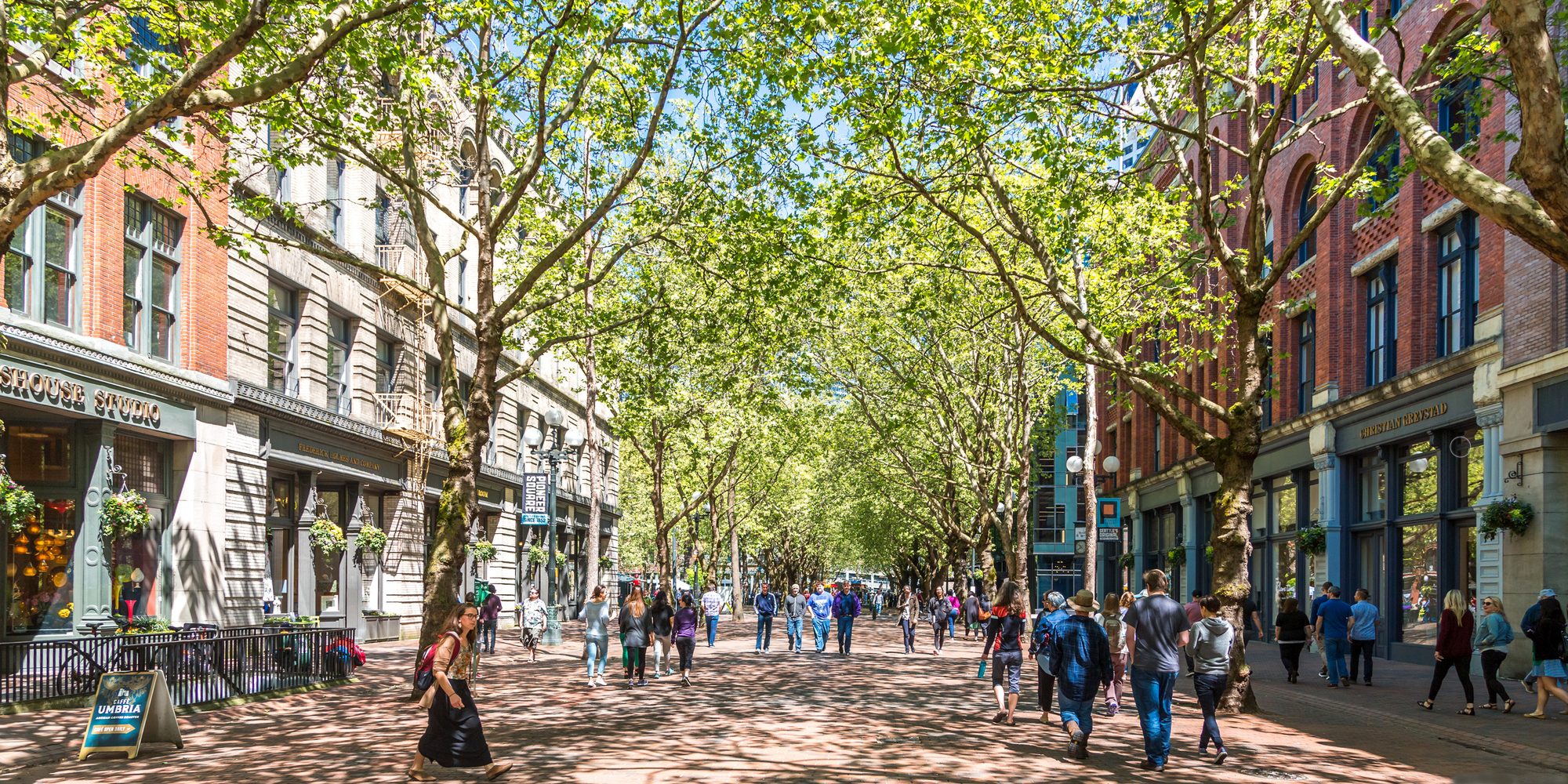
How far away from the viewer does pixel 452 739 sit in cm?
1018

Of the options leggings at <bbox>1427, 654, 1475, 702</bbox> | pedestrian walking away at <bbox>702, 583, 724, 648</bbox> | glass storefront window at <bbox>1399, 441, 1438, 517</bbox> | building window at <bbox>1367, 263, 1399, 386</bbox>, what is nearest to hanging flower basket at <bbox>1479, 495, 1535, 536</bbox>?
glass storefront window at <bbox>1399, 441, 1438, 517</bbox>

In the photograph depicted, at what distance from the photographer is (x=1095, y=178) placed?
56.9ft

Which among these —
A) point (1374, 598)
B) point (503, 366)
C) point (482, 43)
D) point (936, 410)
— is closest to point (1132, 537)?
point (936, 410)

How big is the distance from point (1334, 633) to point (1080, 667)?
10380 mm

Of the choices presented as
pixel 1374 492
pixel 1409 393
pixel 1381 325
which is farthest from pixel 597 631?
pixel 1381 325

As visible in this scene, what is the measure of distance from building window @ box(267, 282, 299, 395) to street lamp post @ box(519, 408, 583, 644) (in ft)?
19.1

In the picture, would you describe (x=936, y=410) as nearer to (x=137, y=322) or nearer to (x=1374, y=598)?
(x=1374, y=598)

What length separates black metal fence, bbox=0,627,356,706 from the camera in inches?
573

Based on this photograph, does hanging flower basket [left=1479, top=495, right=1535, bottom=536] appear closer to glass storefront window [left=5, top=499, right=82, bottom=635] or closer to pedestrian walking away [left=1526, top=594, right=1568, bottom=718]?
pedestrian walking away [left=1526, top=594, right=1568, bottom=718]

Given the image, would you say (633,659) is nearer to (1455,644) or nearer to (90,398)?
(90,398)

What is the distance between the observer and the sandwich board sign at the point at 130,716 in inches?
454

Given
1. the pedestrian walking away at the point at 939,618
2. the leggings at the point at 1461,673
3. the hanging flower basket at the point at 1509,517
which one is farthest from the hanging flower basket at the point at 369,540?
the hanging flower basket at the point at 1509,517

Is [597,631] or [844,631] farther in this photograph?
[844,631]

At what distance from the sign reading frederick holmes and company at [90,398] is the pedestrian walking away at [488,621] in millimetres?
6817
